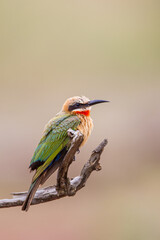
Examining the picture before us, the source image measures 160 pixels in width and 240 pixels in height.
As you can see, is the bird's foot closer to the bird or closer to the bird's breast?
the bird

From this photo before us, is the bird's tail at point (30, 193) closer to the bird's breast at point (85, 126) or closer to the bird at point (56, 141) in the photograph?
the bird at point (56, 141)

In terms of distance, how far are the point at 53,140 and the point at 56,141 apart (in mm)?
22

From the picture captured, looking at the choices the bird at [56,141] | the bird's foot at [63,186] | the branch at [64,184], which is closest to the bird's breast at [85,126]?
the bird at [56,141]

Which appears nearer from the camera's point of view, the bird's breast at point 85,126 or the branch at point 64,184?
the branch at point 64,184

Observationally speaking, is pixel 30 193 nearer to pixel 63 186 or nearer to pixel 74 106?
pixel 63 186

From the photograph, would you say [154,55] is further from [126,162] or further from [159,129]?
[126,162]

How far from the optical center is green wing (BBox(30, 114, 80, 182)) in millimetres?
2059

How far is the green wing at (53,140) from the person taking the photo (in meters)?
2.06

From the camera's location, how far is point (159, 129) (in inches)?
185

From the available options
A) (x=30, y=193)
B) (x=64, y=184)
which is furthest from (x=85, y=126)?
(x=30, y=193)

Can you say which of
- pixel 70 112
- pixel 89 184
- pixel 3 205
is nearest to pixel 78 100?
pixel 70 112

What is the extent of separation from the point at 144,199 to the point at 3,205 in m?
2.46

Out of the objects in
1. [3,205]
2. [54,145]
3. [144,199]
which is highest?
[54,145]

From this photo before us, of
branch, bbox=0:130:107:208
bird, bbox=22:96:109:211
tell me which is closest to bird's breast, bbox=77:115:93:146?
bird, bbox=22:96:109:211
